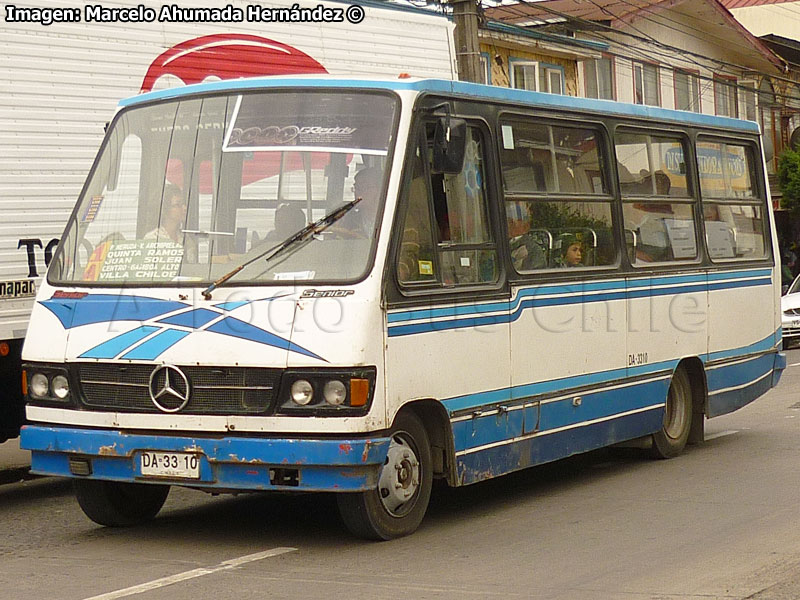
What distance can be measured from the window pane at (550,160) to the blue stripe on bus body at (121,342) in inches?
100

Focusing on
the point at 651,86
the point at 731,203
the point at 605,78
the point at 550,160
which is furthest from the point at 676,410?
the point at 651,86

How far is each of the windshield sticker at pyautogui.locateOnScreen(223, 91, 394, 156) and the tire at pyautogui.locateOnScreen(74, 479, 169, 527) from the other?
6.90ft

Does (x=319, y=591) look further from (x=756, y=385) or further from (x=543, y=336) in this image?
(x=756, y=385)

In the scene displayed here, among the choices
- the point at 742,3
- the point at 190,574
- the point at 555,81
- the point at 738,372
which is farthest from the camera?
the point at 742,3

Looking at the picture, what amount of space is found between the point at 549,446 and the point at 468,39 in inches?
363

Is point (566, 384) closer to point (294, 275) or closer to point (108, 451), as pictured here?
point (294, 275)

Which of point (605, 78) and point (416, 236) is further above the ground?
point (605, 78)

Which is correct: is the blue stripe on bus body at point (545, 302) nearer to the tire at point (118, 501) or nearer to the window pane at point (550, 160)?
the window pane at point (550, 160)

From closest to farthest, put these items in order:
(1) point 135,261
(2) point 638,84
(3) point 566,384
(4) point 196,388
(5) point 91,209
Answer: (4) point 196,388, (1) point 135,261, (5) point 91,209, (3) point 566,384, (2) point 638,84

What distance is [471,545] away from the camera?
24.7ft

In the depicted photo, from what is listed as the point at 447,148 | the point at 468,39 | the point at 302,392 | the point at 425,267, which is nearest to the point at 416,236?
the point at 425,267

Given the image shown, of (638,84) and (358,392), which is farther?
(638,84)

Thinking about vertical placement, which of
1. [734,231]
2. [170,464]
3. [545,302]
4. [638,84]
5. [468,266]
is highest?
[638,84]

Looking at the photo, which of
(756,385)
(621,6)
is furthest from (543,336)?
(621,6)
